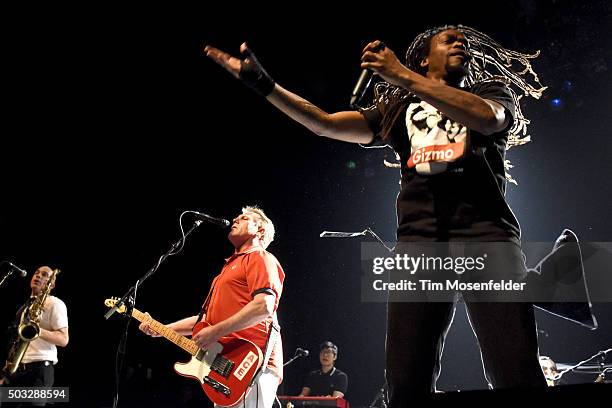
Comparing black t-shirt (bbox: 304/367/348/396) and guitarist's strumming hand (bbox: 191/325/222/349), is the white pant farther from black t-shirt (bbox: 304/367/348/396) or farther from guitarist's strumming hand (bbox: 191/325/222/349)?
black t-shirt (bbox: 304/367/348/396)

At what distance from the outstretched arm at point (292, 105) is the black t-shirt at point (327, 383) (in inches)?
256

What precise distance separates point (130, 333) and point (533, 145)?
6576mm

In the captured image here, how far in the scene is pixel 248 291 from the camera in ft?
13.3

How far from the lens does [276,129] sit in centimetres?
884

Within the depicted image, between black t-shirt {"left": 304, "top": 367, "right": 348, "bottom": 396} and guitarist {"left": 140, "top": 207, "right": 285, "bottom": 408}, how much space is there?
14.1 ft

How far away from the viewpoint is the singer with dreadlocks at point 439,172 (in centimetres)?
178

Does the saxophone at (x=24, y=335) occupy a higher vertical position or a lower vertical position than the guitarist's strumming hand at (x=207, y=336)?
higher

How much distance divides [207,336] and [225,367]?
26 cm

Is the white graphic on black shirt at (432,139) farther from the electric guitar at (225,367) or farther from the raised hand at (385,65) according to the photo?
the electric guitar at (225,367)

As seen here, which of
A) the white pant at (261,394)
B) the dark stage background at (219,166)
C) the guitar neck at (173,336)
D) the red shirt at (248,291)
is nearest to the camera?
the white pant at (261,394)

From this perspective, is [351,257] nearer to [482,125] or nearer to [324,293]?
[324,293]

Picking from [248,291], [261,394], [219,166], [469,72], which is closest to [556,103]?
[219,166]

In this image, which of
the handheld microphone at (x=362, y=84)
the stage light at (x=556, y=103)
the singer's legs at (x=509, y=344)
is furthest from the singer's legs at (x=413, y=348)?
the stage light at (x=556, y=103)

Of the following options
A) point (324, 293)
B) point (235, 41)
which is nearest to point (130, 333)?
point (324, 293)
